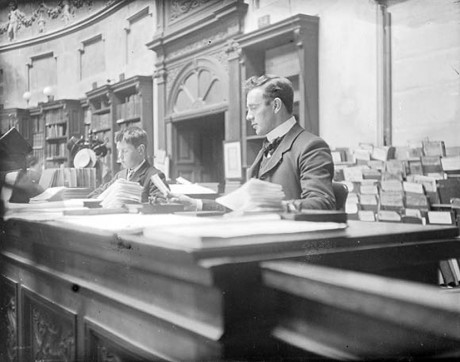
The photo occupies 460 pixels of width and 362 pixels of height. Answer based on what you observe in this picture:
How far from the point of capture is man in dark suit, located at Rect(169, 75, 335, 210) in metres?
1.87

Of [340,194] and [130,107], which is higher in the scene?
[130,107]

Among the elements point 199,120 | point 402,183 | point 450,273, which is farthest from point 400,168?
point 199,120

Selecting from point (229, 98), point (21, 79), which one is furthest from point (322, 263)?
point (21, 79)

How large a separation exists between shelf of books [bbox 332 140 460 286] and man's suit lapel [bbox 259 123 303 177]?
1.09 metres

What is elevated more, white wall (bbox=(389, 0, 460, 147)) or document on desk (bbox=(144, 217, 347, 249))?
white wall (bbox=(389, 0, 460, 147))

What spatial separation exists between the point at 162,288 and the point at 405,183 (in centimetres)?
240

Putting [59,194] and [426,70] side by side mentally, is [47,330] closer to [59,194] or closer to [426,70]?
[59,194]

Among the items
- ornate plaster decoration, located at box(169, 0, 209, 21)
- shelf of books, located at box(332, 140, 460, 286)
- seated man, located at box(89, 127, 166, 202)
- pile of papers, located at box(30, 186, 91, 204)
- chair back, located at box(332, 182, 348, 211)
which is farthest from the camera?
ornate plaster decoration, located at box(169, 0, 209, 21)

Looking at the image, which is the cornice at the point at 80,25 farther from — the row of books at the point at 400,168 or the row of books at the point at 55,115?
the row of books at the point at 400,168

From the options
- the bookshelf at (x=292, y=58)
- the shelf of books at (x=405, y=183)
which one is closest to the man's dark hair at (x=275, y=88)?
the shelf of books at (x=405, y=183)

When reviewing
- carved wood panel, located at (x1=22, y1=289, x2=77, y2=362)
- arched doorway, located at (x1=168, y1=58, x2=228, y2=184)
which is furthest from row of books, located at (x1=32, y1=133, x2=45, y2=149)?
carved wood panel, located at (x1=22, y1=289, x2=77, y2=362)

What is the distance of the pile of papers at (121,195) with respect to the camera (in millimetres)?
1982

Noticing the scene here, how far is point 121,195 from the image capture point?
6.82ft

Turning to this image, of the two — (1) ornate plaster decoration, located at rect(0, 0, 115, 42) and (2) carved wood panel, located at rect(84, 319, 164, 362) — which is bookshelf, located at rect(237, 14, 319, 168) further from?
(2) carved wood panel, located at rect(84, 319, 164, 362)
